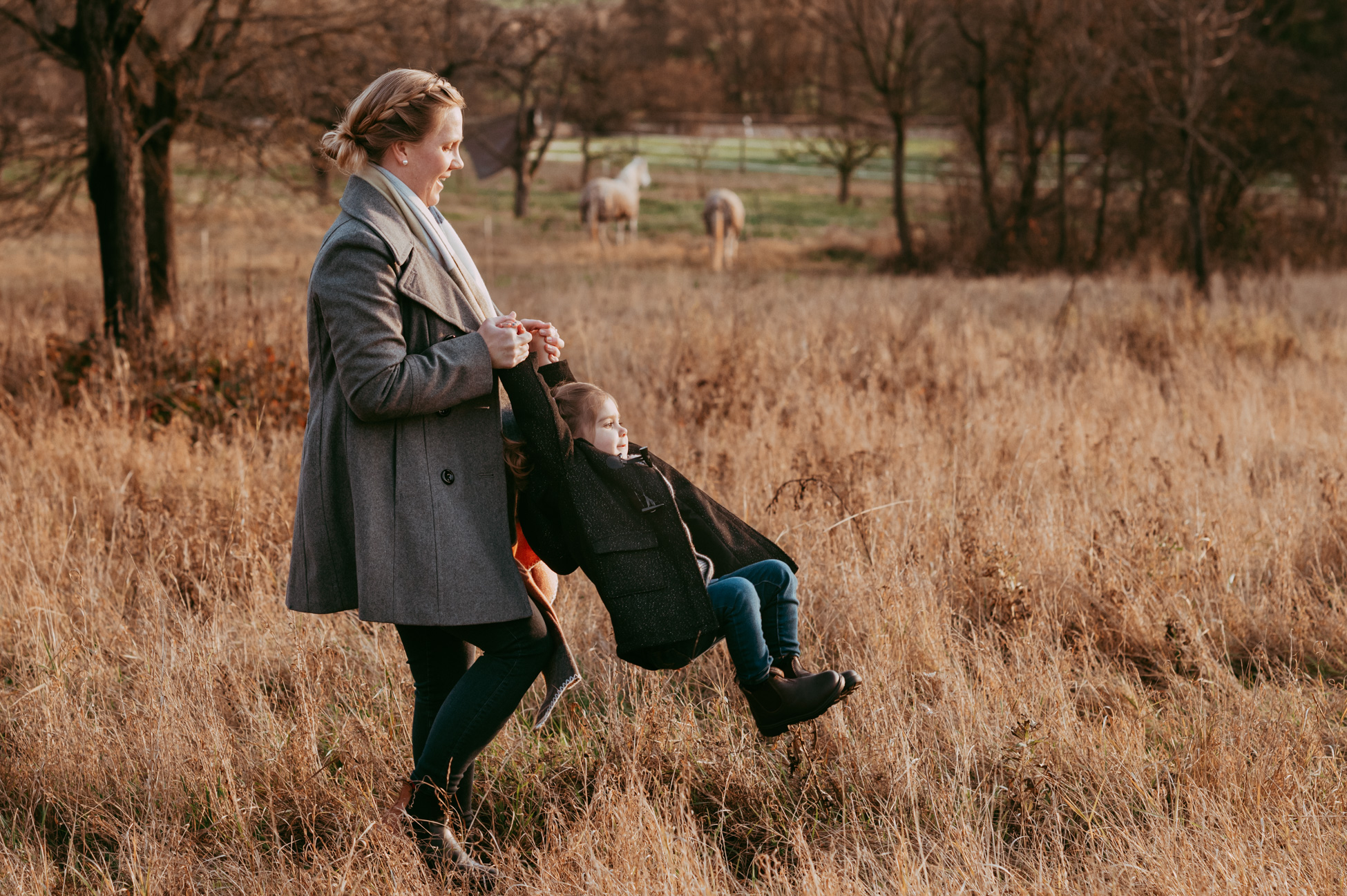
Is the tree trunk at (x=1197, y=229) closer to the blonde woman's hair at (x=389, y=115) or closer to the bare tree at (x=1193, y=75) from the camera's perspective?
the bare tree at (x=1193, y=75)

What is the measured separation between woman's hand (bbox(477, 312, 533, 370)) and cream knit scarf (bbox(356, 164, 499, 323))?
0.16 m

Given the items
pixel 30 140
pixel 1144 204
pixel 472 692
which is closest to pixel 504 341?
pixel 472 692

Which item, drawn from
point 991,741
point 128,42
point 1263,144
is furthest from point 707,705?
point 1263,144

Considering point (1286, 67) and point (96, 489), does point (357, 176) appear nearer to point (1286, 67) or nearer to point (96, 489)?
point (96, 489)

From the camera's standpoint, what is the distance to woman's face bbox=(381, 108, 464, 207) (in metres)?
2.46

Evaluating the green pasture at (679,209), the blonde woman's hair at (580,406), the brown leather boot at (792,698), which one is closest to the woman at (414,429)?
the blonde woman's hair at (580,406)

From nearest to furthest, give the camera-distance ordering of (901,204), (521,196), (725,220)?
(901,204), (725,220), (521,196)

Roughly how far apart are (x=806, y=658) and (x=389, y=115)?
228 cm

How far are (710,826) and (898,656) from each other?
1.01 m

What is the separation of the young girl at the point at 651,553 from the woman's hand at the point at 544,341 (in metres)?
0.03

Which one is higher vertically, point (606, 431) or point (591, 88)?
point (591, 88)

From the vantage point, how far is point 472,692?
2494 millimetres

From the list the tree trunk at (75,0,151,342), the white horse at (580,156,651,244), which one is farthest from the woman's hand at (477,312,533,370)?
the white horse at (580,156,651,244)

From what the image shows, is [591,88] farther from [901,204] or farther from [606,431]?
[606,431]
